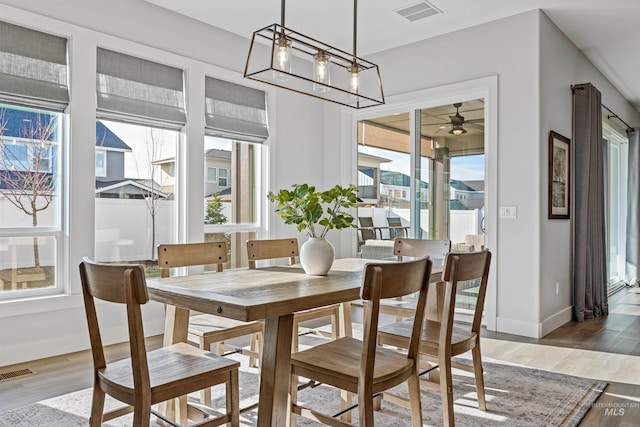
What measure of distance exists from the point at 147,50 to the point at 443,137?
9.26ft

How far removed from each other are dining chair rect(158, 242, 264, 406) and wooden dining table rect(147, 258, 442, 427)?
0.49ft

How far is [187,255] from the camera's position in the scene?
107 inches

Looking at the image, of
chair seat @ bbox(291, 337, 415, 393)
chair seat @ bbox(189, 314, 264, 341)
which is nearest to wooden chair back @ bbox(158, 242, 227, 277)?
chair seat @ bbox(189, 314, 264, 341)

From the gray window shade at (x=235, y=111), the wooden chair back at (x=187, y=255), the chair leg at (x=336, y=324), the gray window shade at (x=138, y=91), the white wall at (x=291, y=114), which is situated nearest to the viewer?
the wooden chair back at (x=187, y=255)

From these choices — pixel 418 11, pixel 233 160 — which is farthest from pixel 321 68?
pixel 233 160

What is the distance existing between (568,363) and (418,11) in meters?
3.01

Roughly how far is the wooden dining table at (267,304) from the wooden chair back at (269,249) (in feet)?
2.29

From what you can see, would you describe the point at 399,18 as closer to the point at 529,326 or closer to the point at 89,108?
the point at 89,108

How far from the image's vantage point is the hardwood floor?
2607 mm

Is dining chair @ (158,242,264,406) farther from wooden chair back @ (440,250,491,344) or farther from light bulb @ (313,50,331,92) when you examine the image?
light bulb @ (313,50,331,92)

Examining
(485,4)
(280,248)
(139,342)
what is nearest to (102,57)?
(280,248)

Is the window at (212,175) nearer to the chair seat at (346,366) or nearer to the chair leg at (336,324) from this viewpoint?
the chair leg at (336,324)

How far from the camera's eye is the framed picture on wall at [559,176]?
13.9 feet

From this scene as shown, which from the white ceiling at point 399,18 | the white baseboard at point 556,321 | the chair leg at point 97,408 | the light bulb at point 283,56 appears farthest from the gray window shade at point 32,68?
the white baseboard at point 556,321
